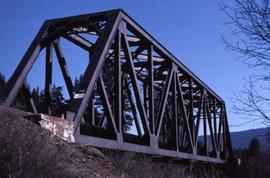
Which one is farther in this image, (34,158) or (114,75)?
(114,75)

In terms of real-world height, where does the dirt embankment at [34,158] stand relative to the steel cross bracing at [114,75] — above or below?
below

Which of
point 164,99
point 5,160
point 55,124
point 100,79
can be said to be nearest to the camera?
point 5,160

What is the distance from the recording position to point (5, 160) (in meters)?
6.21

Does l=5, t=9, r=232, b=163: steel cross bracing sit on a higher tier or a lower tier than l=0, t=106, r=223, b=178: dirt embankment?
higher

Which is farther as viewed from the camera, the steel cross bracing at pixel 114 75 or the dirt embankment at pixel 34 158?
the steel cross bracing at pixel 114 75

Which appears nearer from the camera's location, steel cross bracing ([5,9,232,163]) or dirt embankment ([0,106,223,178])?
dirt embankment ([0,106,223,178])

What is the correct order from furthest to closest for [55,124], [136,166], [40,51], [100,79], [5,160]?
[40,51]
[100,79]
[136,166]
[55,124]
[5,160]

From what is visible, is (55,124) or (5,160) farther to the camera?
(55,124)

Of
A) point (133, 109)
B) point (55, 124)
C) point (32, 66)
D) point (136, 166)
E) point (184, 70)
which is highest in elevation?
point (184, 70)

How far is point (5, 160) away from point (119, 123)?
911cm

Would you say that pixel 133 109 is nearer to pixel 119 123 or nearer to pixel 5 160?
pixel 119 123

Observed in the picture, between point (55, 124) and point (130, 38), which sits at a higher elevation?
point (130, 38)

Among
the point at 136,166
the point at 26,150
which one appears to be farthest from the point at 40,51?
the point at 26,150

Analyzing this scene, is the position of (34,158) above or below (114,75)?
below
